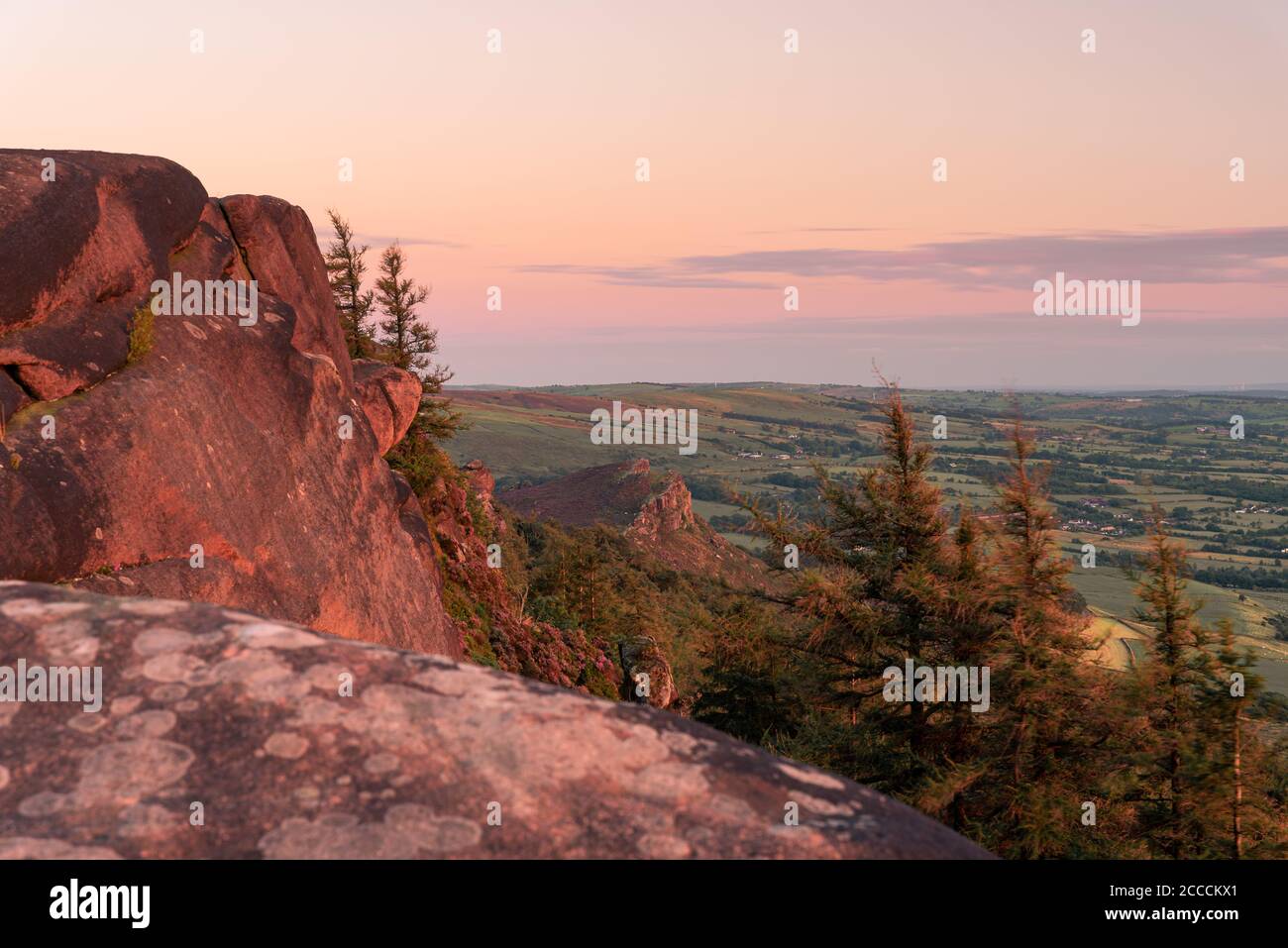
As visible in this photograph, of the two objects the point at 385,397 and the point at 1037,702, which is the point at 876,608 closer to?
the point at 1037,702

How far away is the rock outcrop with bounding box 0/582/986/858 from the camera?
3617mm

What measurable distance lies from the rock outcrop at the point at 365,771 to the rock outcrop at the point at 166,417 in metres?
7.24

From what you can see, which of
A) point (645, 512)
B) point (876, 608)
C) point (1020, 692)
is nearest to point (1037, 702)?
point (1020, 692)

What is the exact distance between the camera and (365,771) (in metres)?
3.91

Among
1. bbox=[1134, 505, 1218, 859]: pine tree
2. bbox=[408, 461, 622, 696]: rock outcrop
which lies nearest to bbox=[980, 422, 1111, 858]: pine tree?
bbox=[1134, 505, 1218, 859]: pine tree

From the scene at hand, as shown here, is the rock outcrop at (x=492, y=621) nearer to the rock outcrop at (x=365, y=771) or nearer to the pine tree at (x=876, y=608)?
the pine tree at (x=876, y=608)

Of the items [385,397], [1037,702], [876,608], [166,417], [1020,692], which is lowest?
[1037,702]

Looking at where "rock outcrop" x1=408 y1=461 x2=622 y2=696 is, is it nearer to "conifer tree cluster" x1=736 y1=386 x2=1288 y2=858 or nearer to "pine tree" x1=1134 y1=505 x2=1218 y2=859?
"conifer tree cluster" x1=736 y1=386 x2=1288 y2=858

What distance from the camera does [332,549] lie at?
18234mm

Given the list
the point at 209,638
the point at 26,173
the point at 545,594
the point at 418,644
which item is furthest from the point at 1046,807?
the point at 545,594

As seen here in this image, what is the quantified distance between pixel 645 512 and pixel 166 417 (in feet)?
393

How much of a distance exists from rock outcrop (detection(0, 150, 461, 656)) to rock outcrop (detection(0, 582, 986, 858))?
23.8 feet
